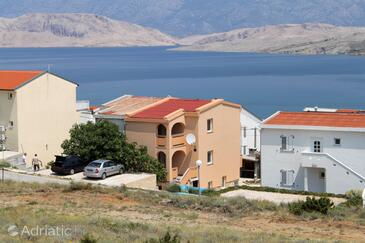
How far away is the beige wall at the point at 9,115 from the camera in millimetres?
37469

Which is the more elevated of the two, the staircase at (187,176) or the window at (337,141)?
the window at (337,141)

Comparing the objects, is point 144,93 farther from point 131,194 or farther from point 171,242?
point 171,242

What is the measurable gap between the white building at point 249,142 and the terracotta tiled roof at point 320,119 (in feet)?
20.3

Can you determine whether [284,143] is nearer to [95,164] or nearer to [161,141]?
[161,141]

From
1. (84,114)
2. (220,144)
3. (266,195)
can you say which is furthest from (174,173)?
(84,114)

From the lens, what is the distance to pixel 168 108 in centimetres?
3719

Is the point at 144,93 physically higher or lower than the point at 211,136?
higher

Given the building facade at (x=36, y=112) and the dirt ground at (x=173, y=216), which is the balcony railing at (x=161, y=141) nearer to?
the building facade at (x=36, y=112)

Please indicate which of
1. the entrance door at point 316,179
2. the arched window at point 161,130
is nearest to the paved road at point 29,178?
the arched window at point 161,130

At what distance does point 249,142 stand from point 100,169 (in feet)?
53.4

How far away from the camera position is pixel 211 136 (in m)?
37.8

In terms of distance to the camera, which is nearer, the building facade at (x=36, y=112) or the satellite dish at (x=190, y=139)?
the satellite dish at (x=190, y=139)

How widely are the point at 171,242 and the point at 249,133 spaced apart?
3380 centimetres

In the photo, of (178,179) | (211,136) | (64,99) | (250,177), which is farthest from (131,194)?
(250,177)
